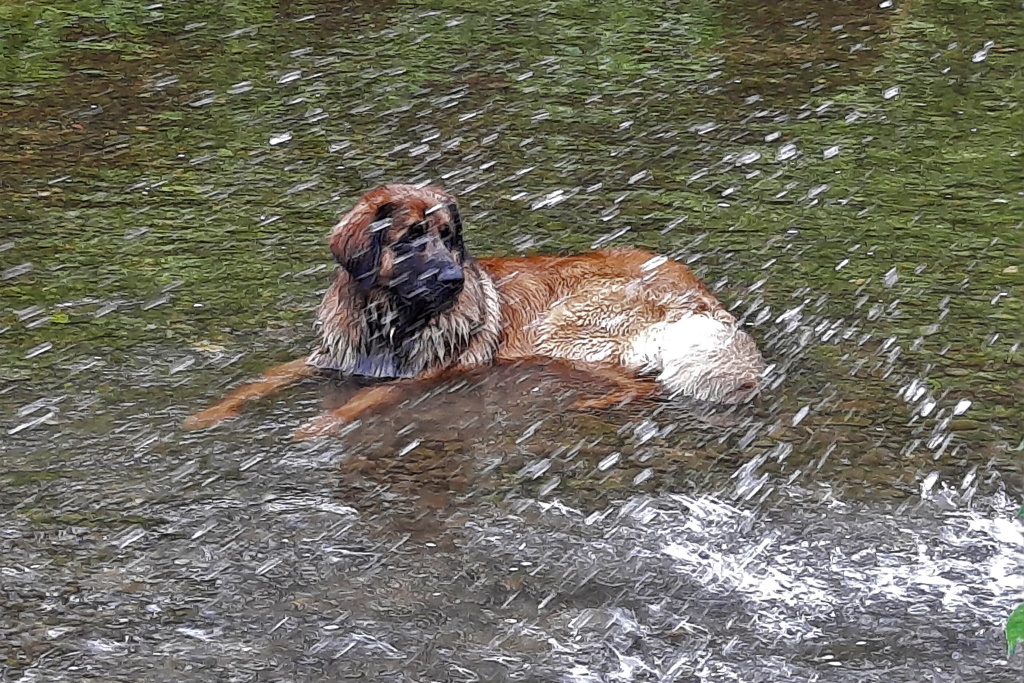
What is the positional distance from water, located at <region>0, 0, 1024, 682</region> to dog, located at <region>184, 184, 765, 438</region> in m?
0.17

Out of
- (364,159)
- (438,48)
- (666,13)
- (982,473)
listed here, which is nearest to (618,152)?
(364,159)

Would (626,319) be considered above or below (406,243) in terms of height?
below

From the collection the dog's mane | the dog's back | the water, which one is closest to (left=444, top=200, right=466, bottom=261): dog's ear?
the dog's mane

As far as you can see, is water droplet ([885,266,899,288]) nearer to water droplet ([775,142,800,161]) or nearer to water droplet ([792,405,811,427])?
water droplet ([792,405,811,427])

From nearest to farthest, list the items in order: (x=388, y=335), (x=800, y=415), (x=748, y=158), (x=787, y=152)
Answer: (x=800, y=415)
(x=388, y=335)
(x=748, y=158)
(x=787, y=152)

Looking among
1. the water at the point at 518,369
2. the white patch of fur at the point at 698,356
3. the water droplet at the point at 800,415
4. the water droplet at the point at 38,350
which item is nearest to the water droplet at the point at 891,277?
the water at the point at 518,369

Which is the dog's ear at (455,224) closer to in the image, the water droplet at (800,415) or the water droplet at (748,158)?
the water droplet at (800,415)

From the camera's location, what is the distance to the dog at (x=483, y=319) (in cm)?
657

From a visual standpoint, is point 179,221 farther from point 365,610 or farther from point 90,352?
point 365,610

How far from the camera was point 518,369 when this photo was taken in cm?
700

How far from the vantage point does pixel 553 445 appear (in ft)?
20.3

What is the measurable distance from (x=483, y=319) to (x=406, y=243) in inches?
23.8

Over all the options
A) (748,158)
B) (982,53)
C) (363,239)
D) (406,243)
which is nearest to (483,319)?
(406,243)

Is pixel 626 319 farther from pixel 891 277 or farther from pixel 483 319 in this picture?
pixel 891 277
